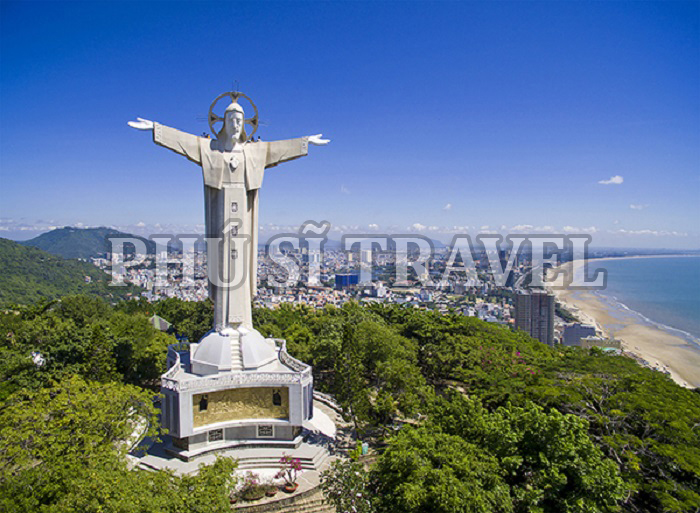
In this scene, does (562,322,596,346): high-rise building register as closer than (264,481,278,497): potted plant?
No

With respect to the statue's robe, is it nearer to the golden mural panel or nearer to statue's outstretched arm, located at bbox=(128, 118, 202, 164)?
statue's outstretched arm, located at bbox=(128, 118, 202, 164)

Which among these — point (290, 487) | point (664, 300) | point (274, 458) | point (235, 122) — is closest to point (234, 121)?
point (235, 122)

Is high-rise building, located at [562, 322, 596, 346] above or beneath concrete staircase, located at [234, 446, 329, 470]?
beneath

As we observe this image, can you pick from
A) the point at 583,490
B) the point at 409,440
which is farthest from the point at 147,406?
the point at 583,490


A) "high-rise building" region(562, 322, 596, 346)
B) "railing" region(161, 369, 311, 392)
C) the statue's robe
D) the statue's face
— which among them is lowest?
"high-rise building" region(562, 322, 596, 346)

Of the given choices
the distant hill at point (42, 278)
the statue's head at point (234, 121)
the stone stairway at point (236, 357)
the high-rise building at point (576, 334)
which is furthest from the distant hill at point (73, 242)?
the stone stairway at point (236, 357)

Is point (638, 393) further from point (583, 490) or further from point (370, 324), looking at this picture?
point (370, 324)

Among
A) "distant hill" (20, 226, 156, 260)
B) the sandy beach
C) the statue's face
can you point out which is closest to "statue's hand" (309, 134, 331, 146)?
the statue's face
